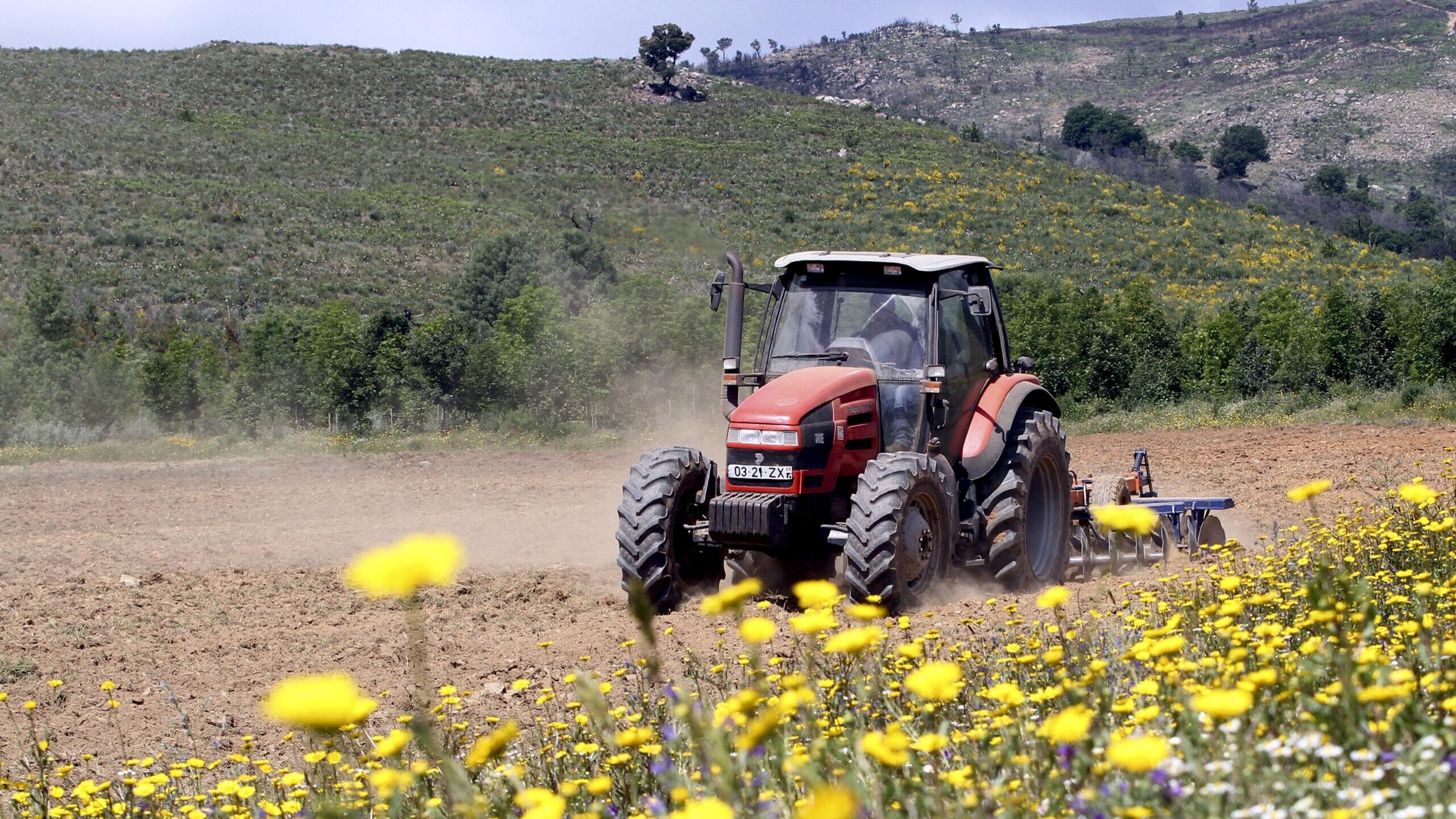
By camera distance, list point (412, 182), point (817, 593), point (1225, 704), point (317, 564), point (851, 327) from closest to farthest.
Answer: point (1225, 704)
point (817, 593)
point (851, 327)
point (317, 564)
point (412, 182)

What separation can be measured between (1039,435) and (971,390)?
24.5 inches

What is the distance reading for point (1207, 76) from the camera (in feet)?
395

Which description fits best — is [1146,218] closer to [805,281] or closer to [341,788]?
[805,281]

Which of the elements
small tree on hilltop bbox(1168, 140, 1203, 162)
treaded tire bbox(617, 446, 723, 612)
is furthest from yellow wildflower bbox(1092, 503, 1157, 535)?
small tree on hilltop bbox(1168, 140, 1203, 162)

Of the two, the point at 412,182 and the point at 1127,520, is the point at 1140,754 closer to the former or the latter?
the point at 1127,520

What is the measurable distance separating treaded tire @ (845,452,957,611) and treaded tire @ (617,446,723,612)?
108cm

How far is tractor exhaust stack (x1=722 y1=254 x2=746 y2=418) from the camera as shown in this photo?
8.17 metres

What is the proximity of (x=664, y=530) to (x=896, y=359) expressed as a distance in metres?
1.85

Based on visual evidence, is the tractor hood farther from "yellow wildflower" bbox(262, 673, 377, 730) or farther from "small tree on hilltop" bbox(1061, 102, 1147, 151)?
"small tree on hilltop" bbox(1061, 102, 1147, 151)

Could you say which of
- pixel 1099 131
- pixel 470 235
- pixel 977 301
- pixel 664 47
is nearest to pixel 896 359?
pixel 977 301

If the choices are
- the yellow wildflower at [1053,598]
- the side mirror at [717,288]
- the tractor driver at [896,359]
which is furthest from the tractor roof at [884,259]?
the yellow wildflower at [1053,598]

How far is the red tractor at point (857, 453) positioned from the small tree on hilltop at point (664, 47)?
225 ft

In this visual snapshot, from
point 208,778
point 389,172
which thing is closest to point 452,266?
point 389,172

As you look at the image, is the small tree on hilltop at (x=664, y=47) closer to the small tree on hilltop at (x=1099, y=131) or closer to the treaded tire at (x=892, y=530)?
the small tree on hilltop at (x=1099, y=131)
